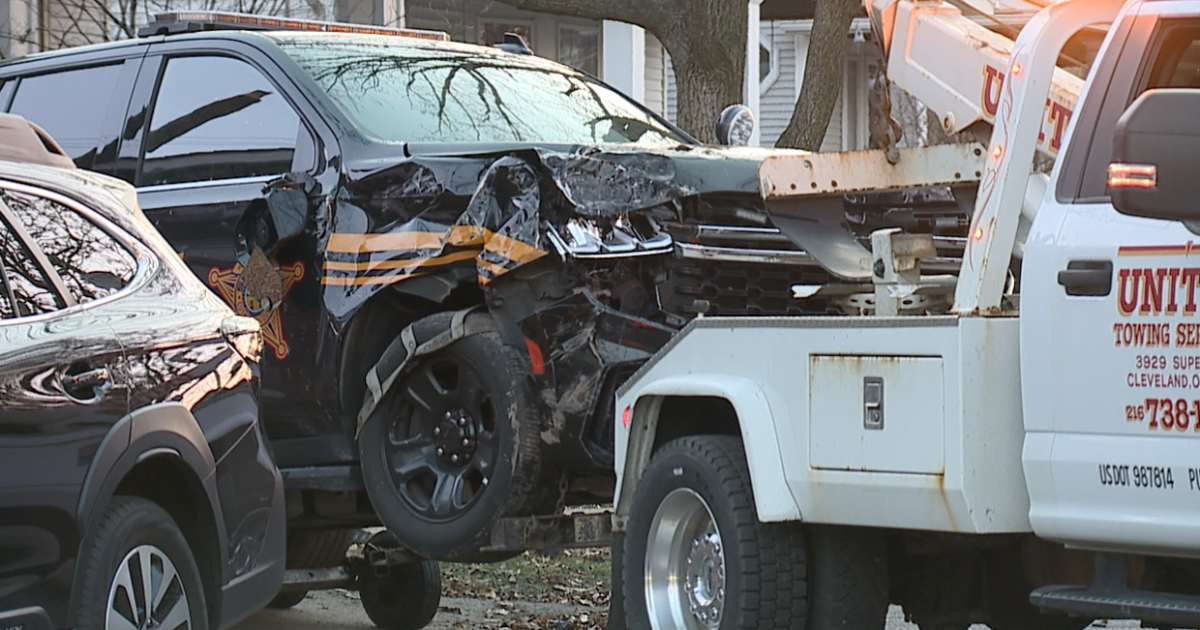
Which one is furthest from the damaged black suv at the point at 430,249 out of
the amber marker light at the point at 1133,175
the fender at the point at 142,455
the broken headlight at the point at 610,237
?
the amber marker light at the point at 1133,175

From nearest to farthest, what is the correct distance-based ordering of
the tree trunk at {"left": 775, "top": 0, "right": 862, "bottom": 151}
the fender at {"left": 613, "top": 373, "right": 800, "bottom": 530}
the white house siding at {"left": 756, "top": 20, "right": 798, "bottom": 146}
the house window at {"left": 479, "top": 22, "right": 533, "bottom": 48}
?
the fender at {"left": 613, "top": 373, "right": 800, "bottom": 530} < the tree trunk at {"left": 775, "top": 0, "right": 862, "bottom": 151} < the house window at {"left": 479, "top": 22, "right": 533, "bottom": 48} < the white house siding at {"left": 756, "top": 20, "right": 798, "bottom": 146}

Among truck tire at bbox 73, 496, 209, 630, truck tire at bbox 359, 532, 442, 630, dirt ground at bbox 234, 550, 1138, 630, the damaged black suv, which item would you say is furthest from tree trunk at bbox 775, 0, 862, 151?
truck tire at bbox 73, 496, 209, 630

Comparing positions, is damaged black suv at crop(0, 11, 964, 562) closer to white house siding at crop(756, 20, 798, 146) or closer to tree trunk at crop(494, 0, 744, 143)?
tree trunk at crop(494, 0, 744, 143)

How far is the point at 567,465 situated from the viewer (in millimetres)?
7121

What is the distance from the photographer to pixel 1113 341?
16.2 ft

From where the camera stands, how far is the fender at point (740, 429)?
18.7ft

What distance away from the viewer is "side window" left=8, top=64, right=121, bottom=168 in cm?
891

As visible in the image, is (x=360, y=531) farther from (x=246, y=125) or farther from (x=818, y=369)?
(x=818, y=369)

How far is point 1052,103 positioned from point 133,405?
9.13 ft

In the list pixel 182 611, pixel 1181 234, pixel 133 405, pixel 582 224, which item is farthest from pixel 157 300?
pixel 1181 234

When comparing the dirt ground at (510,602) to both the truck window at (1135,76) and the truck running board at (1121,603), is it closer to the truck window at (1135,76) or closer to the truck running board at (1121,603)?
the truck running board at (1121,603)

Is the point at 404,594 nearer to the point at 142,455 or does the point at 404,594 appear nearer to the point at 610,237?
the point at 610,237

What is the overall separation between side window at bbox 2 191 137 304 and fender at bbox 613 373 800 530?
A: 1.70 metres

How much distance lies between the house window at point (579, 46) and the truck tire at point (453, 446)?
56.7ft
